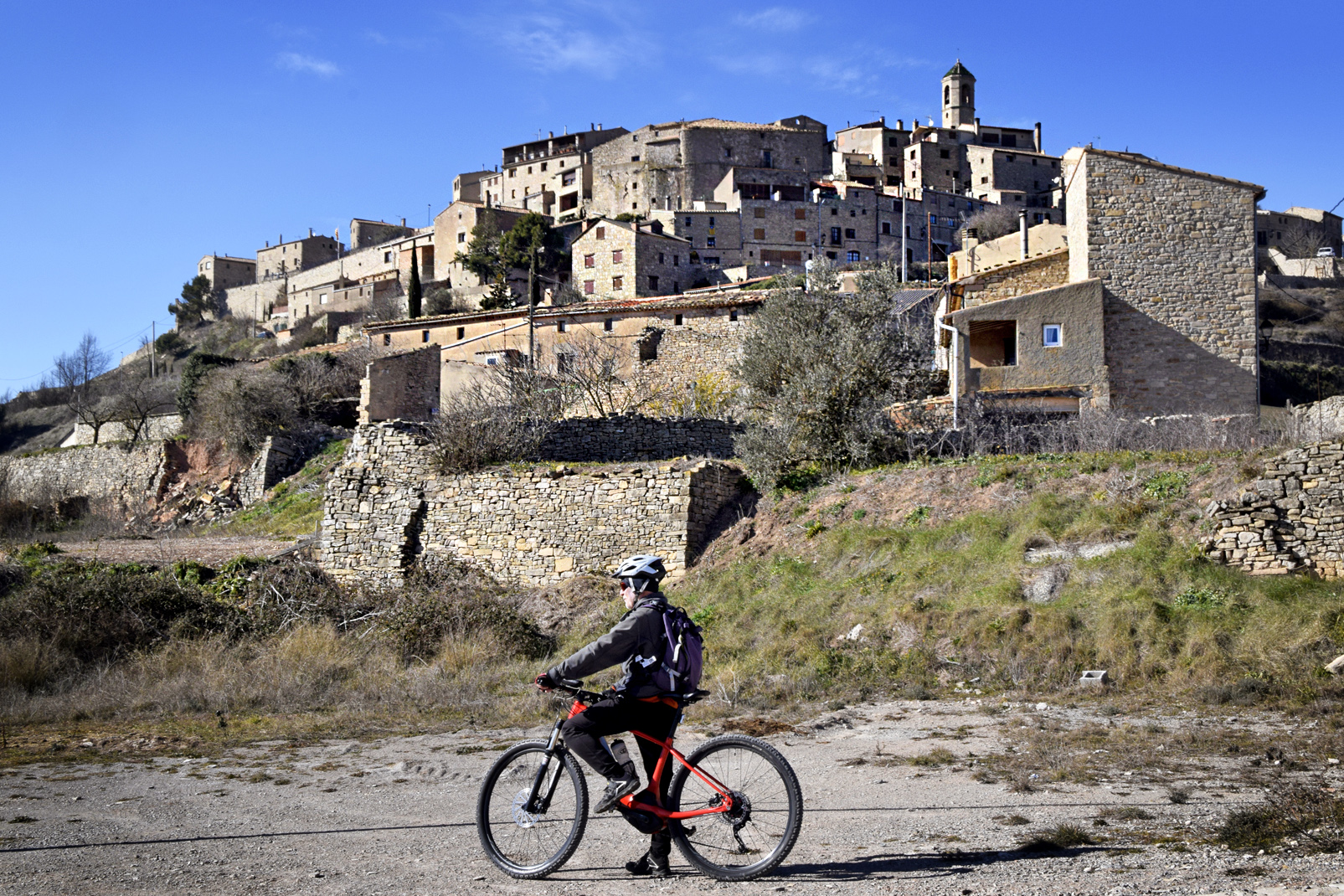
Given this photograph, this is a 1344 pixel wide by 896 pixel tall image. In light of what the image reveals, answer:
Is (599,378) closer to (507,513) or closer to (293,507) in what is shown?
(293,507)

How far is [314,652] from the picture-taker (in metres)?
15.4

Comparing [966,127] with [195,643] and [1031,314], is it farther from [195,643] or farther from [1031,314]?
[195,643]

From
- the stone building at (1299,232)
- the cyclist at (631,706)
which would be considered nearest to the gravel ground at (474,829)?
the cyclist at (631,706)

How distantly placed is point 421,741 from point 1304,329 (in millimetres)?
60084

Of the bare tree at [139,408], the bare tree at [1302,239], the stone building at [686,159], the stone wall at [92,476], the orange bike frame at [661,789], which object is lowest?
the orange bike frame at [661,789]

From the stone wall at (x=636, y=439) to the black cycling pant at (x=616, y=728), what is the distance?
16.0m

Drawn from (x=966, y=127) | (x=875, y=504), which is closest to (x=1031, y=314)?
(x=875, y=504)

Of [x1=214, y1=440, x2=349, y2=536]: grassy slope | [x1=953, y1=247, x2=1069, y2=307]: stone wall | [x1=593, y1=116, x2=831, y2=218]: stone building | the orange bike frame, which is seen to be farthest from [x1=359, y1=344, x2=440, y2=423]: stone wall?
[x1=593, y1=116, x2=831, y2=218]: stone building

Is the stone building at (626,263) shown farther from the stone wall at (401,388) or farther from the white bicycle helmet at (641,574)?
the white bicycle helmet at (641,574)

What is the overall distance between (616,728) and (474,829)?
1846 millimetres

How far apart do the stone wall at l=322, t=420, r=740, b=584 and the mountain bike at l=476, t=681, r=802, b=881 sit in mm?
11800

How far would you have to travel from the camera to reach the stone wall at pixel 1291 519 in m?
12.8

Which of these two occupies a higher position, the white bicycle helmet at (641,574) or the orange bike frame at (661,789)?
the white bicycle helmet at (641,574)

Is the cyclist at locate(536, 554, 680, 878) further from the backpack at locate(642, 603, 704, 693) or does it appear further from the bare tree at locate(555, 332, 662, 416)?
the bare tree at locate(555, 332, 662, 416)
